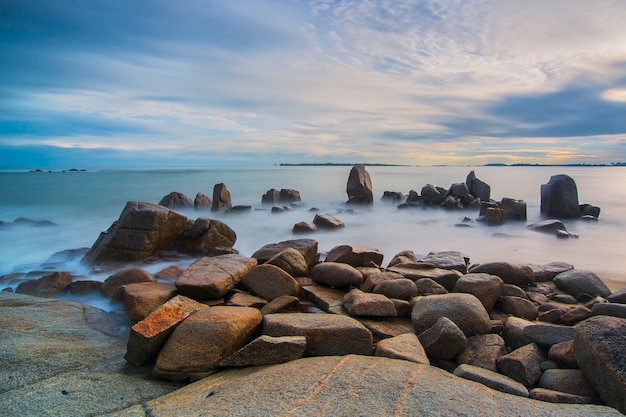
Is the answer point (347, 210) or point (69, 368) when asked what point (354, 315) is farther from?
point (347, 210)

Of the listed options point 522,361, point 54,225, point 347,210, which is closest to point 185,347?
point 522,361

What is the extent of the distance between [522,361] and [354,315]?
1697 millimetres

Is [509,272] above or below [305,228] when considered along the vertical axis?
above

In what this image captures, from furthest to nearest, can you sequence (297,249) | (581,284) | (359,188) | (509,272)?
(359,188)
(297,249)
(509,272)
(581,284)

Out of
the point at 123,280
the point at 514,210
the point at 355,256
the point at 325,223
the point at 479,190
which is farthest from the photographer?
the point at 479,190

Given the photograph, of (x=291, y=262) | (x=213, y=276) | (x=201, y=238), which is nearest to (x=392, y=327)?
(x=291, y=262)

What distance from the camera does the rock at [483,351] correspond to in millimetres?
3717

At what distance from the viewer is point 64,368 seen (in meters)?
3.30

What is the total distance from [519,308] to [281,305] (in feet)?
9.94

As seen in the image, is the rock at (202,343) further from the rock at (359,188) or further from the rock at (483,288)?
the rock at (359,188)

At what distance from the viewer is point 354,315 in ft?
14.8

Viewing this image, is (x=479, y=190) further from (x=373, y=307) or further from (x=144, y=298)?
(x=144, y=298)

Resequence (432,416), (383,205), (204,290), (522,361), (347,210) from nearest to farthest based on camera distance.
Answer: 1. (432,416)
2. (522,361)
3. (204,290)
4. (347,210)
5. (383,205)

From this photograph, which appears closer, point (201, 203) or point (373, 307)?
point (373, 307)
